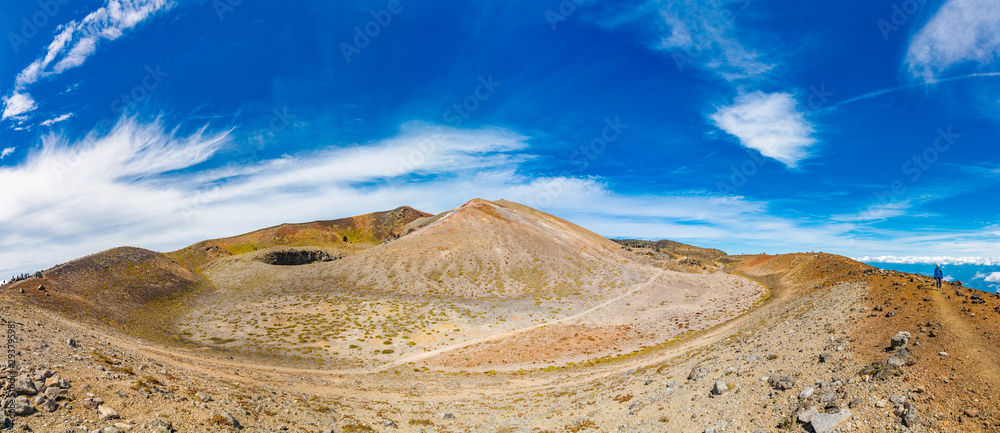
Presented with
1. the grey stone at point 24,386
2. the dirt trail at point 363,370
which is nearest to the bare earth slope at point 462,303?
the dirt trail at point 363,370

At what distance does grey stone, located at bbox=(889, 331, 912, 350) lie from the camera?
16517mm

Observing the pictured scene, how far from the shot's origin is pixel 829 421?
42.1 ft

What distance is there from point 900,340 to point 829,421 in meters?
7.71

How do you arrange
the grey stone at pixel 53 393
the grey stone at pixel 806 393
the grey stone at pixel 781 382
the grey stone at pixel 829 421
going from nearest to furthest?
the grey stone at pixel 53 393 → the grey stone at pixel 829 421 → the grey stone at pixel 806 393 → the grey stone at pixel 781 382

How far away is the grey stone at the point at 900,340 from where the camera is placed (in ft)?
54.2

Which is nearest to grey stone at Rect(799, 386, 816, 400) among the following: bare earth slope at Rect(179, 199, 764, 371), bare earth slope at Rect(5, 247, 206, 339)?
bare earth slope at Rect(179, 199, 764, 371)

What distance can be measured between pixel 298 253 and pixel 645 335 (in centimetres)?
10199

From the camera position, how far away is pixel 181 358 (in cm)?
2825

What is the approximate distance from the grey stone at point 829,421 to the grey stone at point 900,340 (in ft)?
21.2

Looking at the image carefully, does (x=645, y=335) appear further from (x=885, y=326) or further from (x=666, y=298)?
(x=885, y=326)

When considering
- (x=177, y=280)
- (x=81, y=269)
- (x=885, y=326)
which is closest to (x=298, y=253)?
(x=177, y=280)

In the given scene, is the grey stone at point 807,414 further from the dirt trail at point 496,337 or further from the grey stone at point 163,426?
the dirt trail at point 496,337

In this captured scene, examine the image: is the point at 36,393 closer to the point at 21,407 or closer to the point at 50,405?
the point at 50,405

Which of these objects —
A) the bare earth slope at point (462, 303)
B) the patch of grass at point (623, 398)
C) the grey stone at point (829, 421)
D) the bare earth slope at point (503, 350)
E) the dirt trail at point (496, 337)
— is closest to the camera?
the grey stone at point (829, 421)
